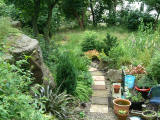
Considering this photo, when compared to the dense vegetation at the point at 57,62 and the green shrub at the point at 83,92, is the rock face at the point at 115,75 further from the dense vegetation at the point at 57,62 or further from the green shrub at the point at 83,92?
the green shrub at the point at 83,92

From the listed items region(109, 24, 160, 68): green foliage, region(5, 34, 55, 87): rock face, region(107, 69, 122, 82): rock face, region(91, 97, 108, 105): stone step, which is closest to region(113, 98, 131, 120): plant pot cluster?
region(91, 97, 108, 105): stone step

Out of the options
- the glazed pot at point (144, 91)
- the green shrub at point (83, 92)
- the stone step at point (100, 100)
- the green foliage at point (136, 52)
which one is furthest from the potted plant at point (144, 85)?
the green shrub at point (83, 92)

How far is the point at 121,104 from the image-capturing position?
476 cm

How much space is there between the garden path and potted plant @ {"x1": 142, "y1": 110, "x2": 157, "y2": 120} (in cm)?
67

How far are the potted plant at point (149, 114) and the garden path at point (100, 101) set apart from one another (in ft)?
2.19

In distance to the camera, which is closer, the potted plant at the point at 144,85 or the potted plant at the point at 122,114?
the potted plant at the point at 122,114

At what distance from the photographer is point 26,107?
7.12 ft

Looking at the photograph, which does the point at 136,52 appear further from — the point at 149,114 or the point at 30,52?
the point at 30,52

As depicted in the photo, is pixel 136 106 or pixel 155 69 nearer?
pixel 136 106

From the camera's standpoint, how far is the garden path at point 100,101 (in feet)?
15.4

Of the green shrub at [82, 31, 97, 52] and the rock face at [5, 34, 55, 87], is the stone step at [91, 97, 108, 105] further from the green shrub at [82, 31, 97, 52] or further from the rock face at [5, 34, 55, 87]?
the green shrub at [82, 31, 97, 52]

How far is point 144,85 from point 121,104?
853mm

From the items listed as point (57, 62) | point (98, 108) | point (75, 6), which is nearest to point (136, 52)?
point (57, 62)

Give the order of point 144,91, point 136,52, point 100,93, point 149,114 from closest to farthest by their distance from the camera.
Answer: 1. point 149,114
2. point 144,91
3. point 100,93
4. point 136,52
